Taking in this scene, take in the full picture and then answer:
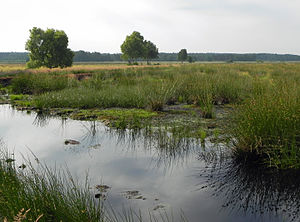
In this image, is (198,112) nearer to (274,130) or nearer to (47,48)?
(274,130)

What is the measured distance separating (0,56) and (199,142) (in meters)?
182

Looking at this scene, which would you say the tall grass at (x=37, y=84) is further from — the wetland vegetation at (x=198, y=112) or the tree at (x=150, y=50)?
the tree at (x=150, y=50)

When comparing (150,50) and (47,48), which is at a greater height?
(150,50)

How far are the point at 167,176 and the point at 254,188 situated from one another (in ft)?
4.17

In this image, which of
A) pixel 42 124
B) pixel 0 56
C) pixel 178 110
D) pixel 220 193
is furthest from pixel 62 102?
pixel 0 56

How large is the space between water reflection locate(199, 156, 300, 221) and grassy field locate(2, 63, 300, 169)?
0.73 ft

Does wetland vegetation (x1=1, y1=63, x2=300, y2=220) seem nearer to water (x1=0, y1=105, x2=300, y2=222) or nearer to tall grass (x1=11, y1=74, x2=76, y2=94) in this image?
tall grass (x1=11, y1=74, x2=76, y2=94)

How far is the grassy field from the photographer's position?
15.7 feet

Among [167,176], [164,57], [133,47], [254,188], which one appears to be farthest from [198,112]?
[164,57]

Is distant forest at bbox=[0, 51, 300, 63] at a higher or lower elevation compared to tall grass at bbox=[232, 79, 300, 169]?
higher

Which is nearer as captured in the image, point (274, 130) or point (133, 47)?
point (274, 130)

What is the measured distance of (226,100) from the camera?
10477 millimetres

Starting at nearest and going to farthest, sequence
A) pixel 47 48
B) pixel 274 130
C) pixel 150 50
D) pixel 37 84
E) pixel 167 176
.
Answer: pixel 167 176
pixel 274 130
pixel 37 84
pixel 47 48
pixel 150 50

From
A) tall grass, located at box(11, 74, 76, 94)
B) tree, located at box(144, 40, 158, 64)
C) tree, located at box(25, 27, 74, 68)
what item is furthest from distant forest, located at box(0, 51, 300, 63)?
tall grass, located at box(11, 74, 76, 94)
